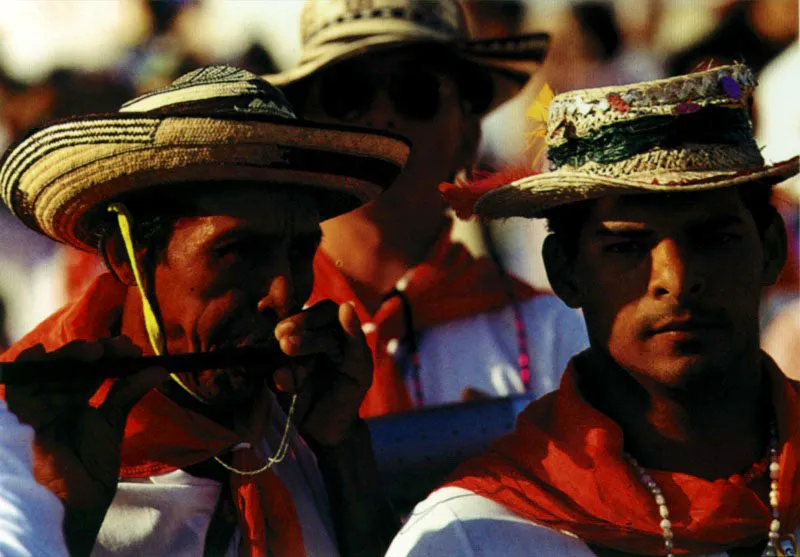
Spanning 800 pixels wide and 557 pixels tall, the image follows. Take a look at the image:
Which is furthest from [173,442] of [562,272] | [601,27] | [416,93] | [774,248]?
[601,27]

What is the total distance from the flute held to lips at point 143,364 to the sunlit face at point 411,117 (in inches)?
56.5

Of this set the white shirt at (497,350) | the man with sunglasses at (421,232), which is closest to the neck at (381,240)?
Answer: the man with sunglasses at (421,232)

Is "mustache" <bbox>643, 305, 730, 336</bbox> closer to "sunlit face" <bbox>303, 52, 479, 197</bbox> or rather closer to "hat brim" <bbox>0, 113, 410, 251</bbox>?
"hat brim" <bbox>0, 113, 410, 251</bbox>

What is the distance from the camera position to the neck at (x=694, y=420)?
127 inches

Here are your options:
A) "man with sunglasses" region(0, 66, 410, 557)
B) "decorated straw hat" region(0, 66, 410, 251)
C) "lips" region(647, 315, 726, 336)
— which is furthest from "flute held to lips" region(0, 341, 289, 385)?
"lips" region(647, 315, 726, 336)

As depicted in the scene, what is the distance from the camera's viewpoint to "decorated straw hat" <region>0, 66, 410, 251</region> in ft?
10.4

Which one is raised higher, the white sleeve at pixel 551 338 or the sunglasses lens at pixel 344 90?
the sunglasses lens at pixel 344 90

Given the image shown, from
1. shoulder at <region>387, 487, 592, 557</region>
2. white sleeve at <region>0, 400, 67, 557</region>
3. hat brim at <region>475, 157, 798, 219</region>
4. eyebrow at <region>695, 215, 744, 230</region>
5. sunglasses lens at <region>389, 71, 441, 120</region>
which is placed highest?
sunglasses lens at <region>389, 71, 441, 120</region>

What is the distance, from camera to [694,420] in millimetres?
3227

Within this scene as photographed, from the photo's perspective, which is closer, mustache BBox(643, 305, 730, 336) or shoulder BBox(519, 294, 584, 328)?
mustache BBox(643, 305, 730, 336)

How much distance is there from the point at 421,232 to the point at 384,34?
755mm

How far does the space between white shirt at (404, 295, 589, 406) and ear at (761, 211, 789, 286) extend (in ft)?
4.66

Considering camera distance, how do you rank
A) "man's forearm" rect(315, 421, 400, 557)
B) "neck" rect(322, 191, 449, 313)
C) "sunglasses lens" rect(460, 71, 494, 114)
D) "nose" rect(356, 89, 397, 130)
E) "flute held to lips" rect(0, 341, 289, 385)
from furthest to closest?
1. "sunglasses lens" rect(460, 71, 494, 114)
2. "neck" rect(322, 191, 449, 313)
3. "nose" rect(356, 89, 397, 130)
4. "man's forearm" rect(315, 421, 400, 557)
5. "flute held to lips" rect(0, 341, 289, 385)

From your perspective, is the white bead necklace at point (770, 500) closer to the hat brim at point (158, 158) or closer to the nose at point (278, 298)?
the nose at point (278, 298)
